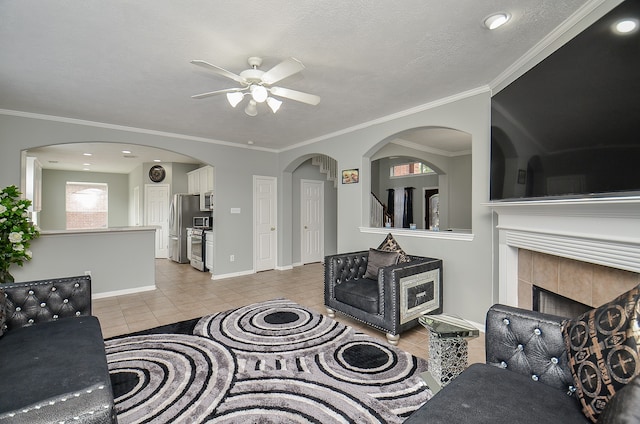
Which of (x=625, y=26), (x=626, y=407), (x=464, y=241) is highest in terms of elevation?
(x=625, y=26)

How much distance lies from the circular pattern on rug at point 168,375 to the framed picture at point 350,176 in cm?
288

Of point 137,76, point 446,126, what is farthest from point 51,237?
point 446,126

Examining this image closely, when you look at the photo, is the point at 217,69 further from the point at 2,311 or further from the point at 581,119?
the point at 581,119

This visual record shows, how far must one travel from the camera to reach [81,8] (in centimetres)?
184

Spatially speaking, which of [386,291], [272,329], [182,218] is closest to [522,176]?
[386,291]

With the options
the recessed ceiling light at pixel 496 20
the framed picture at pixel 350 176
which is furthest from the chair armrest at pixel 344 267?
the recessed ceiling light at pixel 496 20

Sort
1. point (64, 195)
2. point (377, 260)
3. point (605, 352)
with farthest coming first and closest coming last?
point (64, 195) → point (377, 260) → point (605, 352)

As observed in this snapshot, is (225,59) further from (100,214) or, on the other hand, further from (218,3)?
(100,214)

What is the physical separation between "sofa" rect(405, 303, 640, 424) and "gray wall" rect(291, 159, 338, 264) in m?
5.28

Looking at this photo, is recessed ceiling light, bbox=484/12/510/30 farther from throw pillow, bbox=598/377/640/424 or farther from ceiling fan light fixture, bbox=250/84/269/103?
throw pillow, bbox=598/377/640/424

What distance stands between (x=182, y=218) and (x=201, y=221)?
52 cm

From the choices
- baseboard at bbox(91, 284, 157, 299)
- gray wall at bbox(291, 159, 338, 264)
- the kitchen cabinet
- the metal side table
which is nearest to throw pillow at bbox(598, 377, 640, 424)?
the metal side table

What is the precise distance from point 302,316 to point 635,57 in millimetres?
3341

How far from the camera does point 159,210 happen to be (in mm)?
7801
